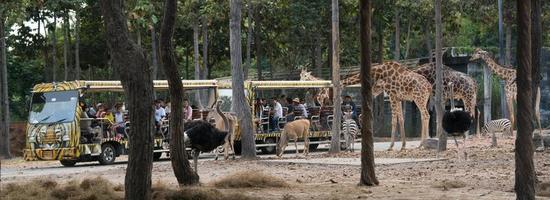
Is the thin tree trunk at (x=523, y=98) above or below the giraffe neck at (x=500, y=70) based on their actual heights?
below

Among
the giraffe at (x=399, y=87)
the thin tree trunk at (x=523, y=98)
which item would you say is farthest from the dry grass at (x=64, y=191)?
the giraffe at (x=399, y=87)

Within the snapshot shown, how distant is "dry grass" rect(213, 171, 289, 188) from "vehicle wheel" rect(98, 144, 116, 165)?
11.0 meters

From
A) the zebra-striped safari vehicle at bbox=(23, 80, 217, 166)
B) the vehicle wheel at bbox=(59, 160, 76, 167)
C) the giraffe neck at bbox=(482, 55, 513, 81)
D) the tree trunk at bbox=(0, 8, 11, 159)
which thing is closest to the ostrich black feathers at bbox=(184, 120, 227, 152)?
the zebra-striped safari vehicle at bbox=(23, 80, 217, 166)

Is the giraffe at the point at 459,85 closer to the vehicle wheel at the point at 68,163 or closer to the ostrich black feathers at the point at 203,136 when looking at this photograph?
the vehicle wheel at the point at 68,163

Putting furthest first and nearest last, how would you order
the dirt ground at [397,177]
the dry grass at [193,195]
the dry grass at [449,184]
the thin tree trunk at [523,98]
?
the dry grass at [449,184] < the dirt ground at [397,177] < the dry grass at [193,195] < the thin tree trunk at [523,98]

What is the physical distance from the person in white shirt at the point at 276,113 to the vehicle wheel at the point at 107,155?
5871 mm

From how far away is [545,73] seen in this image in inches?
1582

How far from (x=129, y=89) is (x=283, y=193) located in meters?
3.69

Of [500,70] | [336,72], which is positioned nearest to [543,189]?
[336,72]

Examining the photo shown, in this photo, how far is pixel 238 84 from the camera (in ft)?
76.8

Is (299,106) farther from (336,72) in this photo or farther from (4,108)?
(4,108)

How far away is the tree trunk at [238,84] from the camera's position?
23.0 meters

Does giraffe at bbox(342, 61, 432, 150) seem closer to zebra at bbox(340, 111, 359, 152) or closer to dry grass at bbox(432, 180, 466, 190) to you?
zebra at bbox(340, 111, 359, 152)

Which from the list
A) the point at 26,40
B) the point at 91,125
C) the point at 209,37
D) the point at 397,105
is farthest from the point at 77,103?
the point at 209,37
